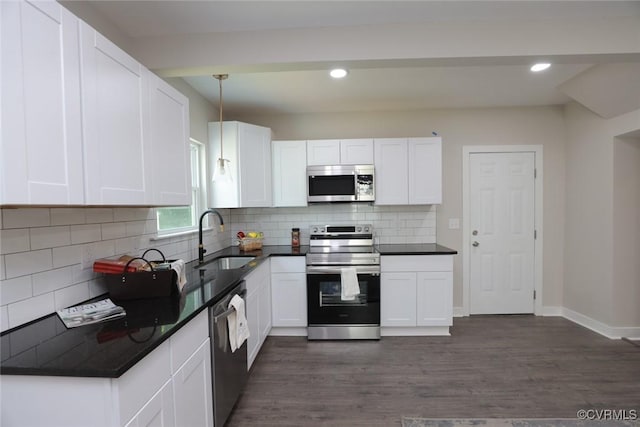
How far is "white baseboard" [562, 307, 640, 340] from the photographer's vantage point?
10.00ft

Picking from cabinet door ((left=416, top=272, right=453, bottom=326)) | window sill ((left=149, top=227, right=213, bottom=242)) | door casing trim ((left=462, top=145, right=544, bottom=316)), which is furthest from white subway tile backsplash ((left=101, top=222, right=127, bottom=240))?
door casing trim ((left=462, top=145, right=544, bottom=316))

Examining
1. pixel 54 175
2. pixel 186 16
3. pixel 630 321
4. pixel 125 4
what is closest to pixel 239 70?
pixel 186 16

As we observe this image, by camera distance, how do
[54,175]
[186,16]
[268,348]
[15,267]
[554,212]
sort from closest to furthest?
1. [54,175]
2. [15,267]
3. [186,16]
4. [268,348]
5. [554,212]

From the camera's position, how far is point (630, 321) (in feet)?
10.0

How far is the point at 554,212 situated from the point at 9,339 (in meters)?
4.82

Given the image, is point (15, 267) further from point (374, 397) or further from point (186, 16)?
point (374, 397)

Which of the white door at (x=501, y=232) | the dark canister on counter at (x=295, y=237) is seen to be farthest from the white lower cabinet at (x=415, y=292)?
the dark canister on counter at (x=295, y=237)

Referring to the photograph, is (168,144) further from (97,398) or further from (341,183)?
(341,183)

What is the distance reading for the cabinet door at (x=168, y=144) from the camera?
5.55 ft

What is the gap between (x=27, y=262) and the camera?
1.31 meters

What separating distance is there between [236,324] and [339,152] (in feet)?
7.20

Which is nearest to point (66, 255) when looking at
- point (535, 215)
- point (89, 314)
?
point (89, 314)

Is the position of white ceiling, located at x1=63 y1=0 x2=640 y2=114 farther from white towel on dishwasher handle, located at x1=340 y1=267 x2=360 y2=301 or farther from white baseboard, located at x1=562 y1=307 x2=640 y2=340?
white baseboard, located at x1=562 y1=307 x2=640 y2=340

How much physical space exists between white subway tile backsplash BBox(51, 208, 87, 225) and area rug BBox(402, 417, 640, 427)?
2264mm
